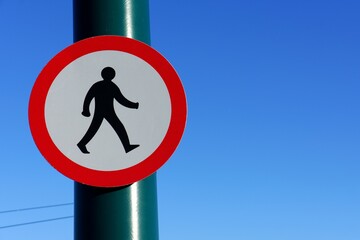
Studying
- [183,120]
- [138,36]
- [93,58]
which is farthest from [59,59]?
[183,120]

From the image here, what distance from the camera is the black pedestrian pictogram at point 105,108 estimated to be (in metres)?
2.42

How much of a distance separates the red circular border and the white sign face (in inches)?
0.6

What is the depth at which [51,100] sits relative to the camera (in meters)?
2.47

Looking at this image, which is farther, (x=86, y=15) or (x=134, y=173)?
(x=86, y=15)

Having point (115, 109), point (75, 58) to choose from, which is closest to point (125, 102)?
point (115, 109)

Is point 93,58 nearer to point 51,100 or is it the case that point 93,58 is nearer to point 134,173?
point 51,100

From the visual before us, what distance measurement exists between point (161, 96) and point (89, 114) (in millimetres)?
236

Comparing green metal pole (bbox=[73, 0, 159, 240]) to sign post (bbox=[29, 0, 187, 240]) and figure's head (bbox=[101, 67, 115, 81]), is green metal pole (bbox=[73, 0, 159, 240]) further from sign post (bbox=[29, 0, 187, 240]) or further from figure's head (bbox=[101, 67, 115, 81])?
figure's head (bbox=[101, 67, 115, 81])

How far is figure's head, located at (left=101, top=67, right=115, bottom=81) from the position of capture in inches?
97.8

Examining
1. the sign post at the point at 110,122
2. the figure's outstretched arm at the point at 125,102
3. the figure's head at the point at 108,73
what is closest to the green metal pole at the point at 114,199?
the sign post at the point at 110,122

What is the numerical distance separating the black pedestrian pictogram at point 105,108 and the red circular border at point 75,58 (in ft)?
0.27

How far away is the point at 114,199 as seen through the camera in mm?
2400

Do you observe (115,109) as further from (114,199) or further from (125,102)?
(114,199)

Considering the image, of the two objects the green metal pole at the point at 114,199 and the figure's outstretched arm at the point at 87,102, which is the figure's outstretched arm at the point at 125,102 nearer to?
the figure's outstretched arm at the point at 87,102
